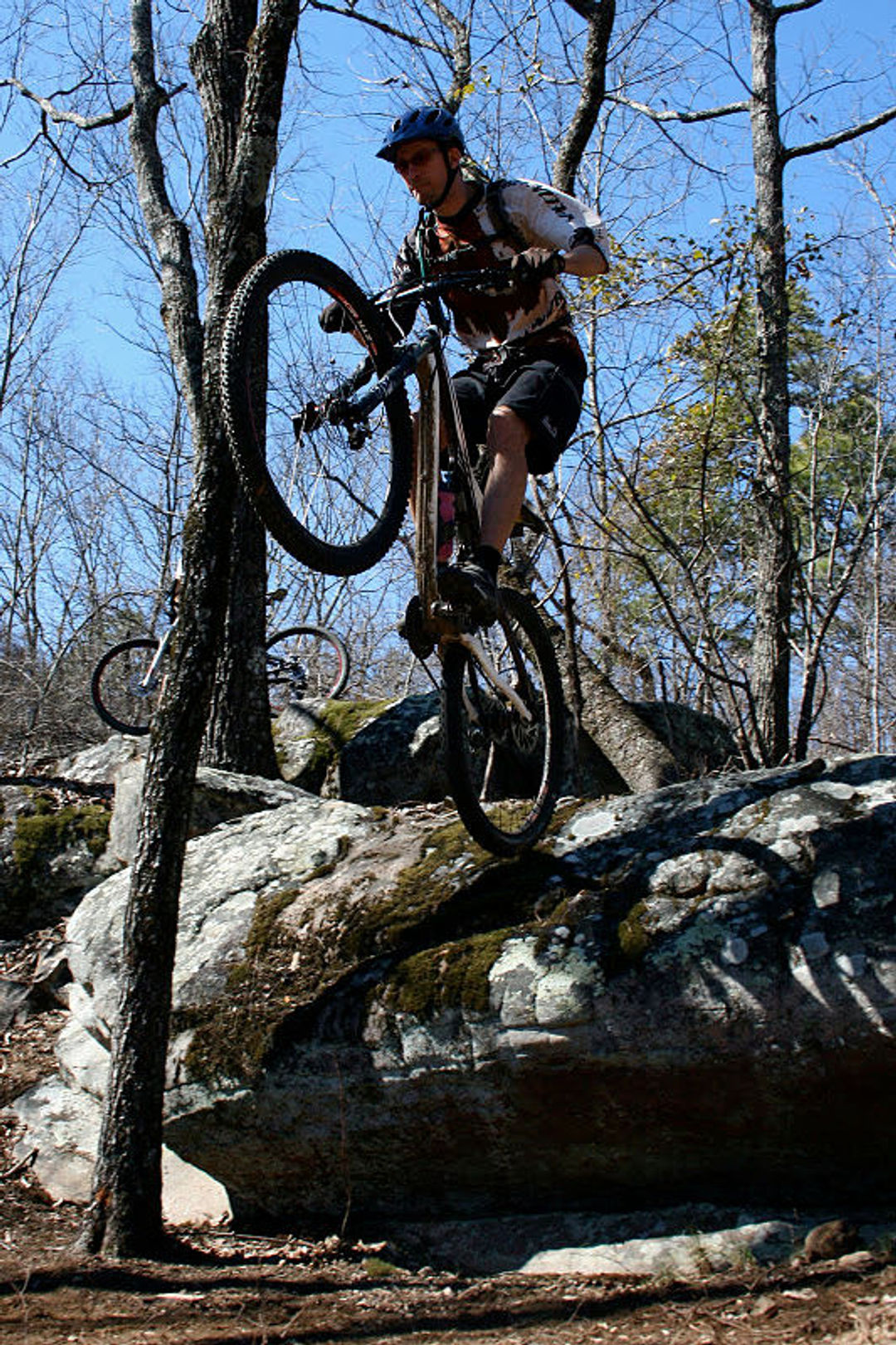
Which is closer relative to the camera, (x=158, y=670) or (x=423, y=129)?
(x=423, y=129)

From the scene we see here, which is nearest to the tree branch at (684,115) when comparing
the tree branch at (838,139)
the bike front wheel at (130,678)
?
the tree branch at (838,139)

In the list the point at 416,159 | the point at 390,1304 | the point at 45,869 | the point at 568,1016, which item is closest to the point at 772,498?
the point at 416,159

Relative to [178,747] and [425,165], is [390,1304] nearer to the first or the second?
[178,747]

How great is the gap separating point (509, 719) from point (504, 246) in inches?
67.6

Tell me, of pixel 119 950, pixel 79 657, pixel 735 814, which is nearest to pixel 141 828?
pixel 119 950

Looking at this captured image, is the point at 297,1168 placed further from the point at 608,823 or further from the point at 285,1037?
the point at 608,823

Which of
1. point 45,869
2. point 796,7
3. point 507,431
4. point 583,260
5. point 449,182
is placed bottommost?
point 45,869

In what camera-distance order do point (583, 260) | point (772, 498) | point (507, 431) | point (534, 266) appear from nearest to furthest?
point (534, 266) < point (583, 260) < point (507, 431) < point (772, 498)

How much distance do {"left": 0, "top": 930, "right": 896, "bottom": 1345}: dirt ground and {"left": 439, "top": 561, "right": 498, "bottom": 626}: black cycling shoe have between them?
6.85 feet

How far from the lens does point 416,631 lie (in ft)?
12.5

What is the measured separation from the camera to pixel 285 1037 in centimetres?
389

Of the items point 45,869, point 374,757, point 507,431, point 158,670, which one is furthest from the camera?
point 158,670

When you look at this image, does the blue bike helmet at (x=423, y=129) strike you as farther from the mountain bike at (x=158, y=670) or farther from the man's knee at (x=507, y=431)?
the mountain bike at (x=158, y=670)

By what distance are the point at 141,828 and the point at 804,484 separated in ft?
63.2
